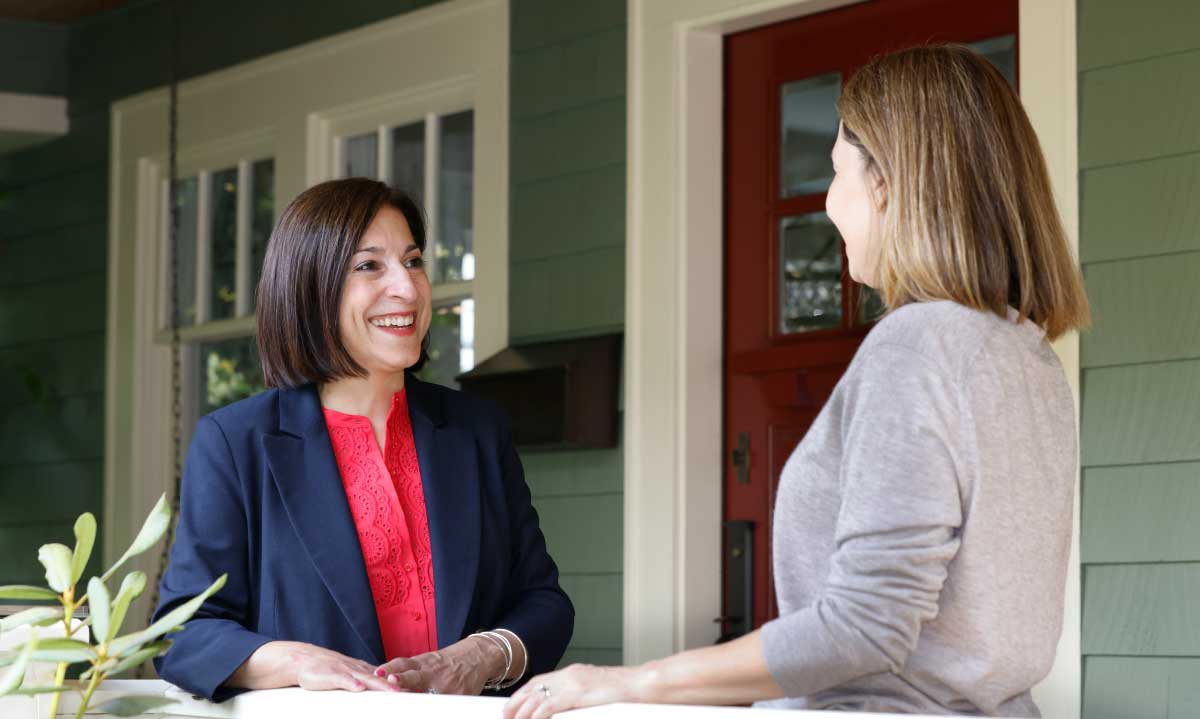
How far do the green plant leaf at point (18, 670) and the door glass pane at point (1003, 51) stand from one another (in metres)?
2.46

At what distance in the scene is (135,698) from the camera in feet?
5.02

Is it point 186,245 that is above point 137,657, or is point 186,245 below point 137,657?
above

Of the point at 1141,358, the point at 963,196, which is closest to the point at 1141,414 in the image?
the point at 1141,358

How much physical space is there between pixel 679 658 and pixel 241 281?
3.79 meters

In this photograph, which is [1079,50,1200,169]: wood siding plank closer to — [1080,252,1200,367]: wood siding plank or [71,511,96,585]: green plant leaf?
[1080,252,1200,367]: wood siding plank

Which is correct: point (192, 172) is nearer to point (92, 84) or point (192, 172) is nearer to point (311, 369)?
point (92, 84)

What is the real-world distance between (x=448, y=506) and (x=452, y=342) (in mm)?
2277

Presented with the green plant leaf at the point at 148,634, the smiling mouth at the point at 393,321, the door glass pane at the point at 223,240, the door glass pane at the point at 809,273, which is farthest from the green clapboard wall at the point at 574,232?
the green plant leaf at the point at 148,634

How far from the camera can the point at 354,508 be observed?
2.09 meters

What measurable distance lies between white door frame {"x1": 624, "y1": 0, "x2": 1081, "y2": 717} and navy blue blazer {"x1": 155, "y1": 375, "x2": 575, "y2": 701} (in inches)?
60.6

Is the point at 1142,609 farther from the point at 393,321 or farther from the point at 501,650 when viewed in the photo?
the point at 393,321

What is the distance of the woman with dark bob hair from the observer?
1.94 m

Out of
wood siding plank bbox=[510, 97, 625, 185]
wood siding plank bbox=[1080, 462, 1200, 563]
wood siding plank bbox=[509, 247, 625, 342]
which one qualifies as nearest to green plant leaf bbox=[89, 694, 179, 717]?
wood siding plank bbox=[1080, 462, 1200, 563]

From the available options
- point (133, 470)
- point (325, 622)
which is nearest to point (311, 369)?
point (325, 622)
